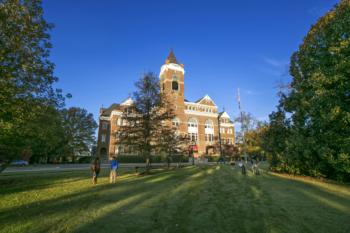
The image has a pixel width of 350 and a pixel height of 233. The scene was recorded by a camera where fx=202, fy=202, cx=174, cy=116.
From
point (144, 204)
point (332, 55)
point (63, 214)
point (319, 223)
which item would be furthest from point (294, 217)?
point (332, 55)

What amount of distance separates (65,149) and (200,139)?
32.0 m

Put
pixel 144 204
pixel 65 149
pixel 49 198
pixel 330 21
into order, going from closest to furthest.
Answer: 1. pixel 144 204
2. pixel 49 198
3. pixel 330 21
4. pixel 65 149

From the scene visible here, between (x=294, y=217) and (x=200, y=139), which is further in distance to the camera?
(x=200, y=139)

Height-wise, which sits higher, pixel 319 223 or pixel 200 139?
pixel 200 139

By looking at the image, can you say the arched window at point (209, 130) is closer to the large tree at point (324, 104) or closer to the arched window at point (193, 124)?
the arched window at point (193, 124)

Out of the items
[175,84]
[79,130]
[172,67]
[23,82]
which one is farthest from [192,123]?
[23,82]

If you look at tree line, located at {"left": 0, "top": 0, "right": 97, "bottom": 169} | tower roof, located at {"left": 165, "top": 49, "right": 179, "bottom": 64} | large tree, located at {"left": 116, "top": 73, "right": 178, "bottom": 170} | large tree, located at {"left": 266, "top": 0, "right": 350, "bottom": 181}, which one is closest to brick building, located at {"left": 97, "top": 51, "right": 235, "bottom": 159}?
tower roof, located at {"left": 165, "top": 49, "right": 179, "bottom": 64}

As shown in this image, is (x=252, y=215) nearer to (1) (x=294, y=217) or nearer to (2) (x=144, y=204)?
(1) (x=294, y=217)

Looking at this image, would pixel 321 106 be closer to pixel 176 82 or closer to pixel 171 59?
pixel 176 82

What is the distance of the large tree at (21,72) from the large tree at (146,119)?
6910 mm

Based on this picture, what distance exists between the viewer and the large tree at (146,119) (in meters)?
17.4

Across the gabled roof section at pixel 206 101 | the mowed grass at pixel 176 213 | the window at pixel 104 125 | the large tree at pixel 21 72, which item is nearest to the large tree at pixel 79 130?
the window at pixel 104 125

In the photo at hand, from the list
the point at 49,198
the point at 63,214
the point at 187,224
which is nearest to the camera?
the point at 187,224

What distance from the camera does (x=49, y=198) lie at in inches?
339
